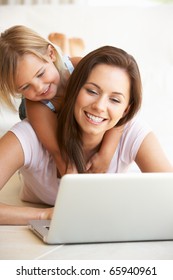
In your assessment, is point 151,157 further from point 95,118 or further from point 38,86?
point 38,86

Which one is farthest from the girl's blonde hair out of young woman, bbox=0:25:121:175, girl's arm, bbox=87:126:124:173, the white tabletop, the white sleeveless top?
the white tabletop

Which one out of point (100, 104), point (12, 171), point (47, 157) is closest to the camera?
point (100, 104)

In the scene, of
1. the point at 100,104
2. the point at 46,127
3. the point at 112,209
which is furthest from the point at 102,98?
the point at 112,209

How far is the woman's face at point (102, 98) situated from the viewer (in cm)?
165

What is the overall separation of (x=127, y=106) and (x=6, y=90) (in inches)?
15.4

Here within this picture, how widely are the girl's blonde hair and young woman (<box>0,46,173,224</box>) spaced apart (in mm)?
132

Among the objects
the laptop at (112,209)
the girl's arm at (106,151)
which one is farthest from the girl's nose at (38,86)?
the laptop at (112,209)

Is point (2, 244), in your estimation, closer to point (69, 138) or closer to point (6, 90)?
point (69, 138)

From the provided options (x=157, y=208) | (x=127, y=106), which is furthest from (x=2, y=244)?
(x=127, y=106)

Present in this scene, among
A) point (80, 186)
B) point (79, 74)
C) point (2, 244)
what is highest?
point (79, 74)

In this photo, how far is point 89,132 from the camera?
67.4 inches

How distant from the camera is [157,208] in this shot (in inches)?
50.3

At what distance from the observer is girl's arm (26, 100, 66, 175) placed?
5.79 feet

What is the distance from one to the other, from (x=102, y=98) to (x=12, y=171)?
355 millimetres
